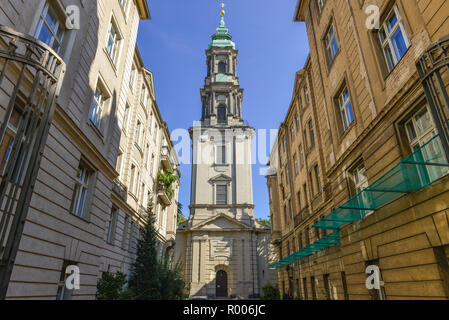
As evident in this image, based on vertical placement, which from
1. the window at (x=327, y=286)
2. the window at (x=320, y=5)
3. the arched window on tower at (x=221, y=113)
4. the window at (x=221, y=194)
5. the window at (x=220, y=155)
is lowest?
the window at (x=327, y=286)

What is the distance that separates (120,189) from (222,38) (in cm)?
5119

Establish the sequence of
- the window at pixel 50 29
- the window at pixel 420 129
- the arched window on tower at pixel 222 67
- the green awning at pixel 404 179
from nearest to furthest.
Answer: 1. the green awning at pixel 404 179
2. the window at pixel 420 129
3. the window at pixel 50 29
4. the arched window on tower at pixel 222 67

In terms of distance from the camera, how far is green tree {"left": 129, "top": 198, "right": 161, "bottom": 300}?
19078mm

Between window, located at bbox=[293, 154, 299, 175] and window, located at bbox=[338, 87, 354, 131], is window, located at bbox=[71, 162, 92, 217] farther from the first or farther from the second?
window, located at bbox=[293, 154, 299, 175]

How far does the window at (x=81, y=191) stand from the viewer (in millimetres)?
10279

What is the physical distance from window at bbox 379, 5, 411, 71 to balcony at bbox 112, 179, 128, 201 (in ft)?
49.1

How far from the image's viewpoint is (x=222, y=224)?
142ft

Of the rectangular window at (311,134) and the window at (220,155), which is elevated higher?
the window at (220,155)

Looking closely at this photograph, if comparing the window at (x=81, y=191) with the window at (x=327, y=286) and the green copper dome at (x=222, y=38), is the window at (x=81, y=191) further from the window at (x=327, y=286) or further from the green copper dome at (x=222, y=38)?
the green copper dome at (x=222, y=38)

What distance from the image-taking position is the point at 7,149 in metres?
6.99

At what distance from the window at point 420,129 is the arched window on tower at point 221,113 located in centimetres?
4393

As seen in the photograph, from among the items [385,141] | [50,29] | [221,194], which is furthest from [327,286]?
[221,194]

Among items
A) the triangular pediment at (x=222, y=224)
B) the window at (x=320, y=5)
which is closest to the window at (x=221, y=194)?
the triangular pediment at (x=222, y=224)

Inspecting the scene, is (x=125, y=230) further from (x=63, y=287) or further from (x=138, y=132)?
(x=63, y=287)
